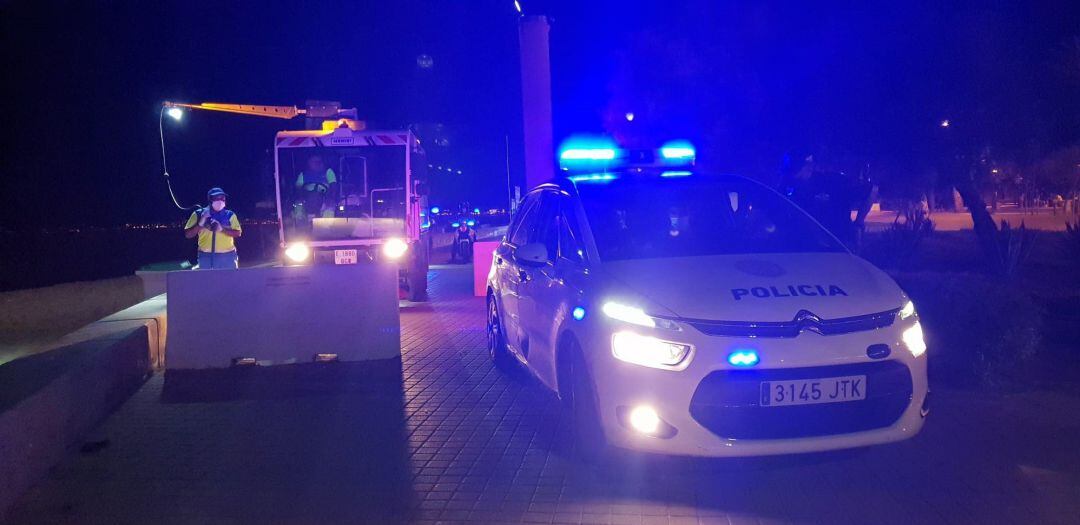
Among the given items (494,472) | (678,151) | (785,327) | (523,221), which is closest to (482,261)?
(678,151)

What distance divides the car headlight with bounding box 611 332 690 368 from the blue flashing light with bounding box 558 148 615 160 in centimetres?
469

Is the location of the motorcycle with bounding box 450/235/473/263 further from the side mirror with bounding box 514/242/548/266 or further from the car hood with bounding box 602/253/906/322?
the car hood with bounding box 602/253/906/322

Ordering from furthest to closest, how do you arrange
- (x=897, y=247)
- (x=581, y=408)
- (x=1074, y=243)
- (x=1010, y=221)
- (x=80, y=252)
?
1. (x=1010, y=221)
2. (x=80, y=252)
3. (x=1074, y=243)
4. (x=897, y=247)
5. (x=581, y=408)

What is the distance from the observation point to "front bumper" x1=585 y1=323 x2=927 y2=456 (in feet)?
15.6

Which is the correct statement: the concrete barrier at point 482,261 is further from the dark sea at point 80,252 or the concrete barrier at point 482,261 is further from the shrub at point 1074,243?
the shrub at point 1074,243

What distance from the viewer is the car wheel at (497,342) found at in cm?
840

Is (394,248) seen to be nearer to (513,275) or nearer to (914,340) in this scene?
(513,275)

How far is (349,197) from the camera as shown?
14344mm

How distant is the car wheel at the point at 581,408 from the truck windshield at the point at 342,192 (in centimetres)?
891

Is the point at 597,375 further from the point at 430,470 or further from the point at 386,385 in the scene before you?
the point at 386,385

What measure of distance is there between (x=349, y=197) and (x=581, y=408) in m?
9.61

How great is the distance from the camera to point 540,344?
6.55 metres

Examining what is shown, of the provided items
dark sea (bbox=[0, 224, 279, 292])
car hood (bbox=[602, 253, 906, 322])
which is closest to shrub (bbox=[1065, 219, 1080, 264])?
car hood (bbox=[602, 253, 906, 322])

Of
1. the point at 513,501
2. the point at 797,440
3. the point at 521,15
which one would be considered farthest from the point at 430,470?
the point at 521,15
